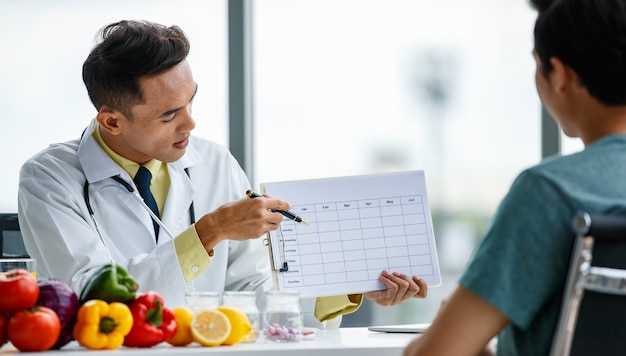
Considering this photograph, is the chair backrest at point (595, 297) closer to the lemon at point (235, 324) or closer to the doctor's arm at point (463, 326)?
the doctor's arm at point (463, 326)

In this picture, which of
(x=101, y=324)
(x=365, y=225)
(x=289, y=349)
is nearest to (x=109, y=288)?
(x=101, y=324)

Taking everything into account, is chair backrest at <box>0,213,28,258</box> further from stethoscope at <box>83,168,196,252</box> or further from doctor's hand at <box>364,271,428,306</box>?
doctor's hand at <box>364,271,428,306</box>

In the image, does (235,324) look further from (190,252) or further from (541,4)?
(541,4)

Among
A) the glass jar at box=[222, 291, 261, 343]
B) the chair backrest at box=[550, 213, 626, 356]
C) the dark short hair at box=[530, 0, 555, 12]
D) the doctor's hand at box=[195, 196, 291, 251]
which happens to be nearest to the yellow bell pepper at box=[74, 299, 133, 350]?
the glass jar at box=[222, 291, 261, 343]

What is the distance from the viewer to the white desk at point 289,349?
1.65m

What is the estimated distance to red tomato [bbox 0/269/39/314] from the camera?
1.61m

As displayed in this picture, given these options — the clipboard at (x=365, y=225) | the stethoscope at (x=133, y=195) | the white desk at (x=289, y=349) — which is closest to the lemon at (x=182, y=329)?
the white desk at (x=289, y=349)

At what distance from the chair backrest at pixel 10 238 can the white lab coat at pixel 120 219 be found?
0.10ft

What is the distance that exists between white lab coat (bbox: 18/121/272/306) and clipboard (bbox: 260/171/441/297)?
1.13 feet

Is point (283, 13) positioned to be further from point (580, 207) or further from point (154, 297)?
point (580, 207)

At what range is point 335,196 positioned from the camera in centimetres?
218

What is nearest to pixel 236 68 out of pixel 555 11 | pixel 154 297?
pixel 154 297

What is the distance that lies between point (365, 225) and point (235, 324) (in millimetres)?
538

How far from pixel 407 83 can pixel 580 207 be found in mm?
2928
